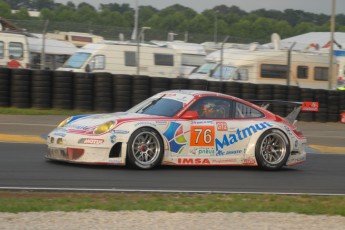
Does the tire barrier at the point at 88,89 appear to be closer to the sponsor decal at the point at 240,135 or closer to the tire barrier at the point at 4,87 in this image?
→ the tire barrier at the point at 4,87

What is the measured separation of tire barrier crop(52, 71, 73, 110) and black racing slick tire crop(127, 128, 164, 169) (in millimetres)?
8768

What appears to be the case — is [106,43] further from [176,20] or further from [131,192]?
[176,20]

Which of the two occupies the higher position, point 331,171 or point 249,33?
point 249,33

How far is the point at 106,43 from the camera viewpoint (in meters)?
25.4

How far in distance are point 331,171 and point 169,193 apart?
4.12 meters

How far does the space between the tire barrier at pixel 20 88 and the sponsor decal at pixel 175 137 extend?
8623 millimetres

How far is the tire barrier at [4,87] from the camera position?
728 inches

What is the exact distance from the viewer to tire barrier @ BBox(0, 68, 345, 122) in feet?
61.7

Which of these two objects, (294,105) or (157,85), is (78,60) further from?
(294,105)

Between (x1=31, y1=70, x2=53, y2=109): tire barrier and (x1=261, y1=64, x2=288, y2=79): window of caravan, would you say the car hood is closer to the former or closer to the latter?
(x1=31, y1=70, x2=53, y2=109): tire barrier

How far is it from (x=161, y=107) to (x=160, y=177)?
4.96 ft

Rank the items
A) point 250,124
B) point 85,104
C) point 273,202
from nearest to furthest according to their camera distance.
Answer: point 273,202 < point 250,124 < point 85,104

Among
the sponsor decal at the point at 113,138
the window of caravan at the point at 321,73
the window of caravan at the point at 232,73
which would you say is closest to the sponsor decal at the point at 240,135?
the sponsor decal at the point at 113,138

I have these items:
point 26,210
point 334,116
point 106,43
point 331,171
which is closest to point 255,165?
point 331,171
